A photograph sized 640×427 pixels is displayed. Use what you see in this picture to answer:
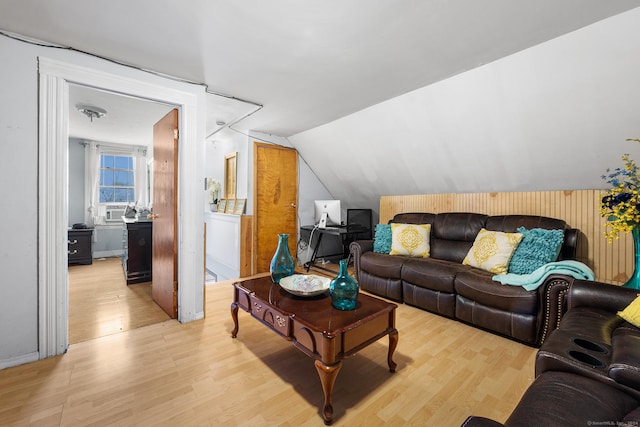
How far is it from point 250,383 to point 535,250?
2.55 metres

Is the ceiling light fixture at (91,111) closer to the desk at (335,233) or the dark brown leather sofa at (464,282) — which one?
the desk at (335,233)

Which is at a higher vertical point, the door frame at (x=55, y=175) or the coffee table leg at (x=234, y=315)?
the door frame at (x=55, y=175)

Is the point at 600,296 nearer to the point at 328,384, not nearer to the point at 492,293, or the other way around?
the point at 492,293

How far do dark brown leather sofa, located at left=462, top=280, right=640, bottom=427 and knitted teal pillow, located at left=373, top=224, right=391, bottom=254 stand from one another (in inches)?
82.3

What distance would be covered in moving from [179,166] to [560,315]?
134 inches

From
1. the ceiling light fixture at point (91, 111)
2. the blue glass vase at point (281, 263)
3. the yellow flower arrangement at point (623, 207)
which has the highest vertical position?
the ceiling light fixture at point (91, 111)

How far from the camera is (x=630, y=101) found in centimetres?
199

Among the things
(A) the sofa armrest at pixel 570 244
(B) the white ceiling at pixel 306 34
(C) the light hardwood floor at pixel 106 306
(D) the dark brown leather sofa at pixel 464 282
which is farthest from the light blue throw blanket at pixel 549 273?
(C) the light hardwood floor at pixel 106 306

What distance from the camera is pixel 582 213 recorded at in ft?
8.75

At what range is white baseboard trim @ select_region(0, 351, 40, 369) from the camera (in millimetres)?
1840

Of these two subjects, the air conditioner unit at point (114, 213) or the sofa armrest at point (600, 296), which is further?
the air conditioner unit at point (114, 213)

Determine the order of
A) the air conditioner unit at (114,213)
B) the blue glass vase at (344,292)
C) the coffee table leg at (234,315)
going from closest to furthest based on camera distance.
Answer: the blue glass vase at (344,292) → the coffee table leg at (234,315) → the air conditioner unit at (114,213)

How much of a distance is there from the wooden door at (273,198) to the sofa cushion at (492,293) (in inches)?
111

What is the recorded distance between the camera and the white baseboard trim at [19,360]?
72.4 inches
